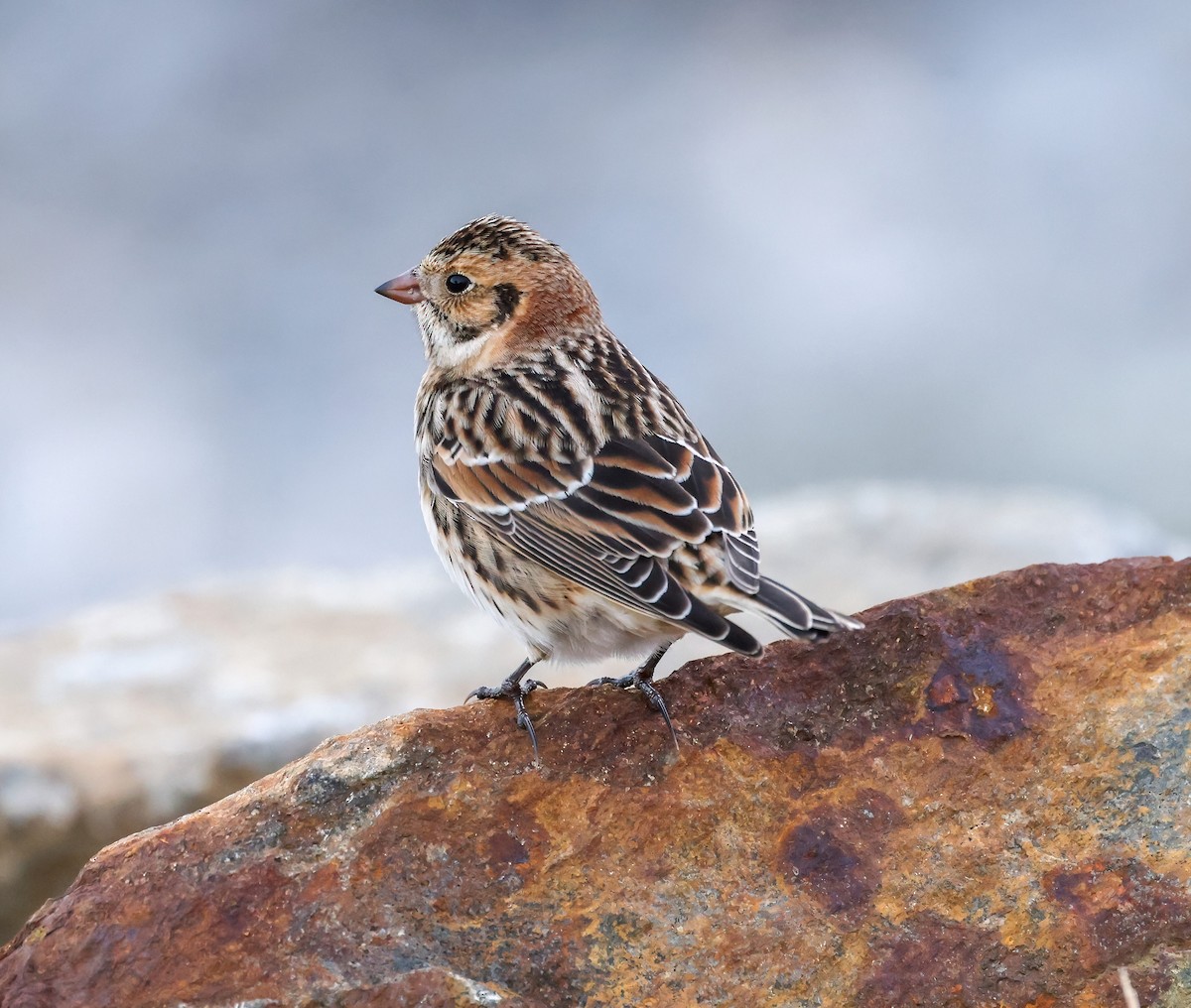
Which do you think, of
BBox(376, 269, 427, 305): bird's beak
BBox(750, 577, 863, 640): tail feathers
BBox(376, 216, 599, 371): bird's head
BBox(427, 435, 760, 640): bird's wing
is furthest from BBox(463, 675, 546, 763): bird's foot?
BBox(376, 269, 427, 305): bird's beak

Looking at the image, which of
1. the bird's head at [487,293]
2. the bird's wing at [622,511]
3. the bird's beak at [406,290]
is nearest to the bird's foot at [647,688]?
the bird's wing at [622,511]

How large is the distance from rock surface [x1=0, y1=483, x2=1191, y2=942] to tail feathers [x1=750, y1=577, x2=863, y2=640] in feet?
9.01

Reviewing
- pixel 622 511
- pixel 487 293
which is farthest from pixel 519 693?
pixel 487 293

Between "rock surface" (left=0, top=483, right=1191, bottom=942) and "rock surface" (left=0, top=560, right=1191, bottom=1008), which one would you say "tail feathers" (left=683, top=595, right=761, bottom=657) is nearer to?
"rock surface" (left=0, top=560, right=1191, bottom=1008)

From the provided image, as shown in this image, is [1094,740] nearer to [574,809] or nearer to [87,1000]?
[574,809]

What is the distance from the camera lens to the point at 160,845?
163 inches

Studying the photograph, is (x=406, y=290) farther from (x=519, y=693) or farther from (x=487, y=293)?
(x=519, y=693)

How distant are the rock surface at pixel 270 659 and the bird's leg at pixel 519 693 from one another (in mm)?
1984

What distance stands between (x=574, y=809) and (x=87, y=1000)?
4.56 ft

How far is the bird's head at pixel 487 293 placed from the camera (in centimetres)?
Answer: 606

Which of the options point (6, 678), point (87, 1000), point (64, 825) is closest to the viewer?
point (87, 1000)

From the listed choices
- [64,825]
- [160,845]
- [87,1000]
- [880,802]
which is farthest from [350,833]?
[64,825]

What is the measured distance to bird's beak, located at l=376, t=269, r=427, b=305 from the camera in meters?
6.19

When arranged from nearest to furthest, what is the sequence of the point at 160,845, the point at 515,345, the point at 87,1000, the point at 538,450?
the point at 87,1000 → the point at 160,845 → the point at 538,450 → the point at 515,345
